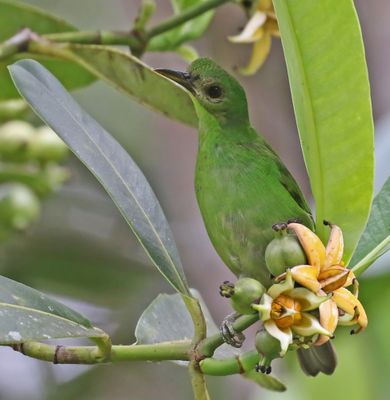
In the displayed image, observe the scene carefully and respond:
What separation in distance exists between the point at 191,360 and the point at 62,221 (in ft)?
6.68

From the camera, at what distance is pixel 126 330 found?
133 inches

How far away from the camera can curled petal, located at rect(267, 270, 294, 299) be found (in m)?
1.20

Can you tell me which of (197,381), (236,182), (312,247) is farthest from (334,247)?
(236,182)

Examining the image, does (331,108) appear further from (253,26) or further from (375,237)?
(253,26)

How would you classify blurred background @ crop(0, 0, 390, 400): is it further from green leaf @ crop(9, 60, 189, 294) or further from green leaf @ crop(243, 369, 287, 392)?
green leaf @ crop(9, 60, 189, 294)

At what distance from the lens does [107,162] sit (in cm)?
148

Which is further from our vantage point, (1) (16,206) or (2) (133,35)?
(1) (16,206)

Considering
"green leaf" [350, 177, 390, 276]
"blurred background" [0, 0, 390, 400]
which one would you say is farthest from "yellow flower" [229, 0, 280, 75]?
"green leaf" [350, 177, 390, 276]

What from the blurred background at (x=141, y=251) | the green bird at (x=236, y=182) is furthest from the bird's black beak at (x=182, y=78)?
the blurred background at (x=141, y=251)

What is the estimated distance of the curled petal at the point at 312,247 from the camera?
122 centimetres

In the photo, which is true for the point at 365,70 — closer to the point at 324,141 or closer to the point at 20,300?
the point at 324,141

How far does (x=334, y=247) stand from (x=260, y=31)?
87cm

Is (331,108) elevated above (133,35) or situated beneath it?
situated beneath

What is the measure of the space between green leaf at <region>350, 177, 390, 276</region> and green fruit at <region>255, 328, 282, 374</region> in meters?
0.23
